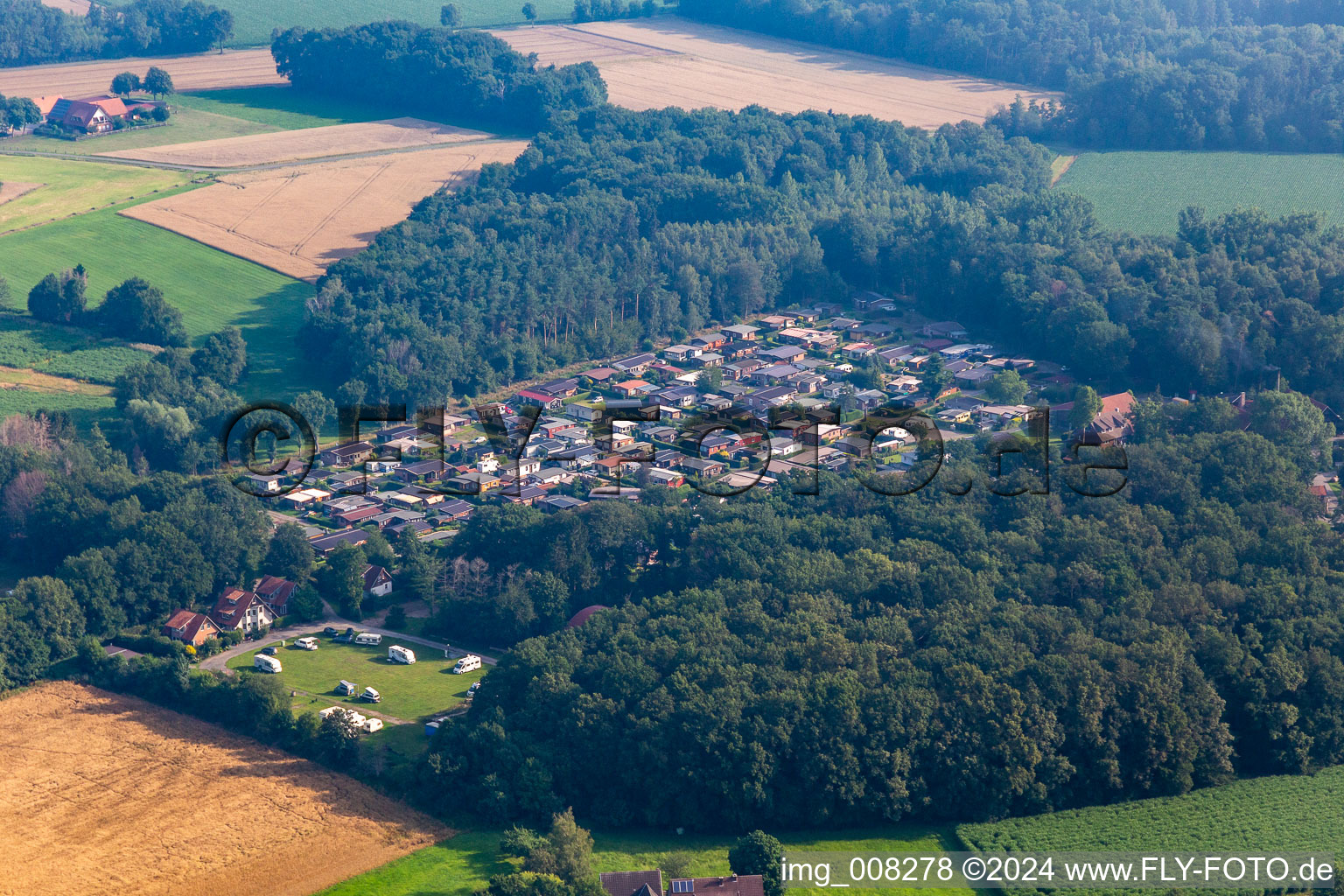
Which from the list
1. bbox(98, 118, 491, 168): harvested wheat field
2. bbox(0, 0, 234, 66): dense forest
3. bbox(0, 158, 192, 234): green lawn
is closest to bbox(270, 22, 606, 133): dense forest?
bbox(98, 118, 491, 168): harvested wheat field

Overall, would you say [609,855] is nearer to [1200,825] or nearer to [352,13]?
[1200,825]

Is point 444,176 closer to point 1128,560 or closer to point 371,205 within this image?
point 371,205

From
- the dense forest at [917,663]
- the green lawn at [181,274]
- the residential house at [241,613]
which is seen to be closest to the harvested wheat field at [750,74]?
the green lawn at [181,274]

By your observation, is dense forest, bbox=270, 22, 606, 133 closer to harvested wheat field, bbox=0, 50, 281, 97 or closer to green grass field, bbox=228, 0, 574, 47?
harvested wheat field, bbox=0, 50, 281, 97

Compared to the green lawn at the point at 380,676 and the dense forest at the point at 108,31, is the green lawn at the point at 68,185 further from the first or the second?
the green lawn at the point at 380,676

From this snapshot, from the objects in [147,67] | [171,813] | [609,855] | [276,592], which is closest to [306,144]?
[147,67]

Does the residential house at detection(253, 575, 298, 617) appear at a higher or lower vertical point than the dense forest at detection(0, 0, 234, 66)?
lower
